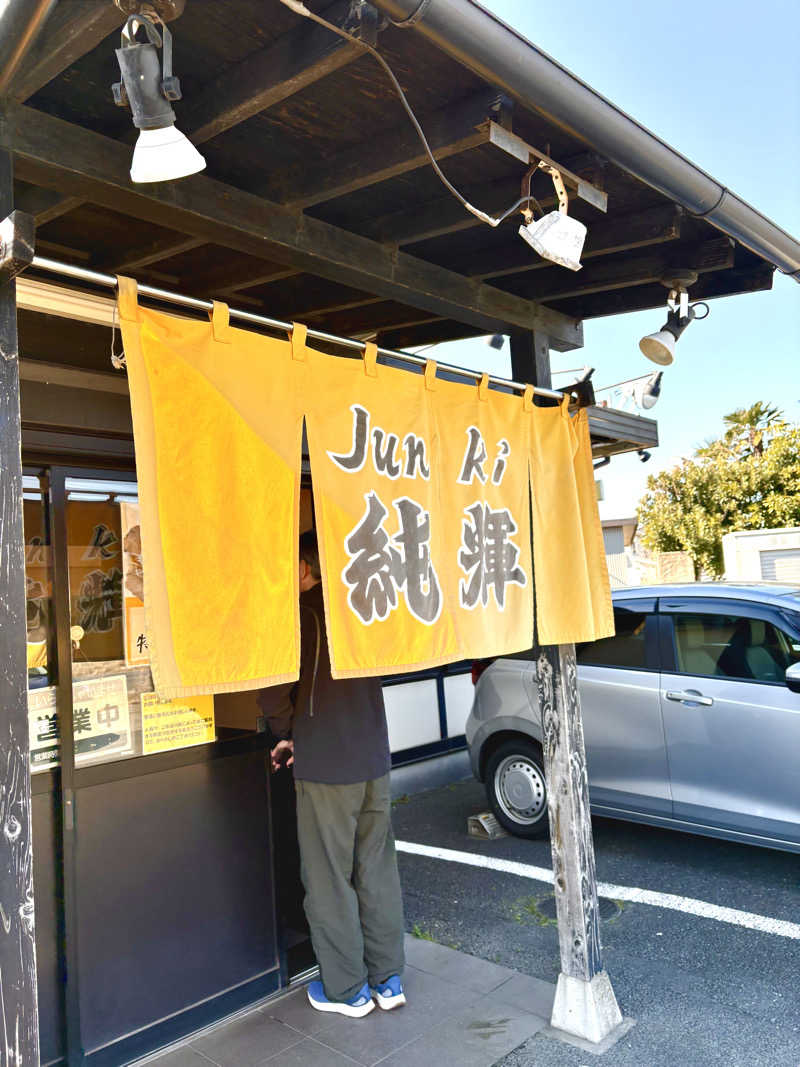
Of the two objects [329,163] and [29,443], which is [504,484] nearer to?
[329,163]

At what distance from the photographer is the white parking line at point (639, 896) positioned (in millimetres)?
4594

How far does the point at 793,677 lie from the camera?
15.7 ft

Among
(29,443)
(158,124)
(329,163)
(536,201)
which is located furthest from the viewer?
(29,443)

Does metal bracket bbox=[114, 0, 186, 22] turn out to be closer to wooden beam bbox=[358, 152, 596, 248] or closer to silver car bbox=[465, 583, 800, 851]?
wooden beam bbox=[358, 152, 596, 248]

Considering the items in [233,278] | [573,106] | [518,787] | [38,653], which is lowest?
[518,787]

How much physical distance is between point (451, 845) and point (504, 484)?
368 cm

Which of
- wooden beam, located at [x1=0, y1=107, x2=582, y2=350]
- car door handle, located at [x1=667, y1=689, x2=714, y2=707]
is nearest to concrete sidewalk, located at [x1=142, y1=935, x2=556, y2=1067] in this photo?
car door handle, located at [x1=667, y1=689, x2=714, y2=707]

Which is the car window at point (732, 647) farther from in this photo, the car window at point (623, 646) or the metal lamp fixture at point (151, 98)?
the metal lamp fixture at point (151, 98)

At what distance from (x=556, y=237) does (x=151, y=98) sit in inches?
55.0

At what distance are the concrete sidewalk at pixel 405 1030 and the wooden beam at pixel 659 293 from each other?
3397 mm

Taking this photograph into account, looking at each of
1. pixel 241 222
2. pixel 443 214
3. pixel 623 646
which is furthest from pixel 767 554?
pixel 241 222

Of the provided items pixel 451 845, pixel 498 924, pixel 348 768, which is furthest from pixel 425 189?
pixel 451 845

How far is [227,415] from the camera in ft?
8.63

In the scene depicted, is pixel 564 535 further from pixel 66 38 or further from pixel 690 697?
pixel 66 38
